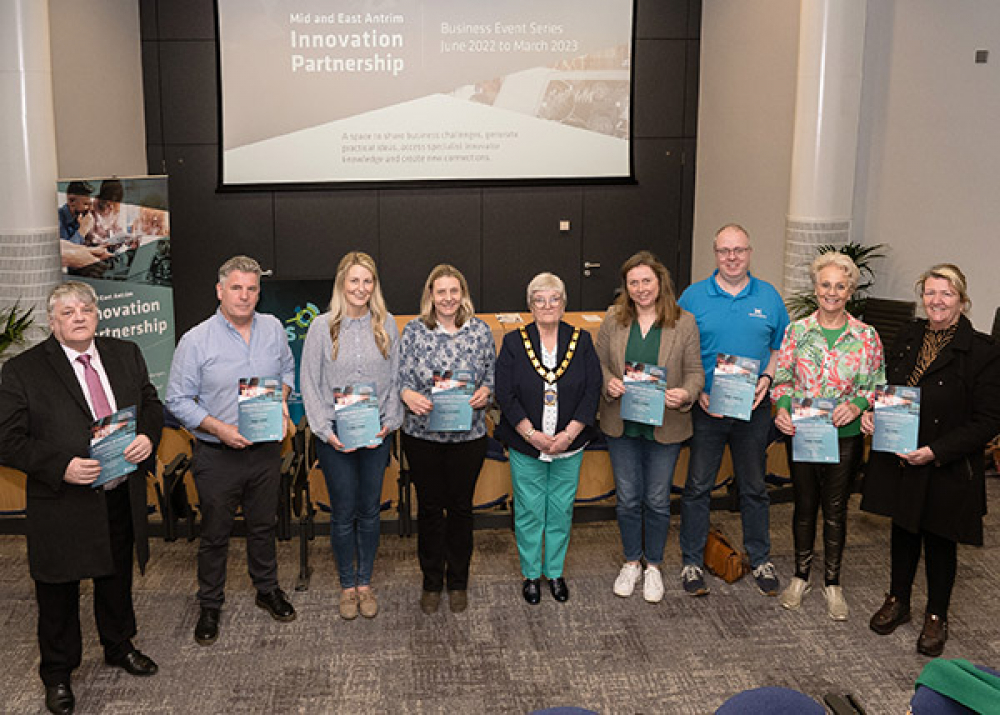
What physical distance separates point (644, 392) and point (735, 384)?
40 cm

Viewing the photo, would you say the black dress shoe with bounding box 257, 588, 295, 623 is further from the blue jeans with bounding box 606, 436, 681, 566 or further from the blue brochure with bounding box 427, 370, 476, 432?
the blue jeans with bounding box 606, 436, 681, 566

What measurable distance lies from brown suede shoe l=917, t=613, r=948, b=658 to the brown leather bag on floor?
89 centimetres

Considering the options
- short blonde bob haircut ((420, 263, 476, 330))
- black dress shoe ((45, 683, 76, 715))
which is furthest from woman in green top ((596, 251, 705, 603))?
black dress shoe ((45, 683, 76, 715))

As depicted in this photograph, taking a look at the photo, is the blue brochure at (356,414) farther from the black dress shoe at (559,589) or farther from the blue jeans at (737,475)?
the blue jeans at (737,475)

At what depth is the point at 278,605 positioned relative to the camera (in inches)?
172

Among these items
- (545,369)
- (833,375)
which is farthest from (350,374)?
(833,375)

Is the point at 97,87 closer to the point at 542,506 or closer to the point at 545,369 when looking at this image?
the point at 545,369

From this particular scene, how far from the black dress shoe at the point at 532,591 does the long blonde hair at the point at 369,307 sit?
1301mm

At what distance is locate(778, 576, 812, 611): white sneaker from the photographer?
448 centimetres

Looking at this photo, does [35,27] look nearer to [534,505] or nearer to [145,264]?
[145,264]

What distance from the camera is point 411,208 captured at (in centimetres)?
902

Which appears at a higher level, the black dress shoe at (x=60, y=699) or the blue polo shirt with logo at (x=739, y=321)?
the blue polo shirt with logo at (x=739, y=321)

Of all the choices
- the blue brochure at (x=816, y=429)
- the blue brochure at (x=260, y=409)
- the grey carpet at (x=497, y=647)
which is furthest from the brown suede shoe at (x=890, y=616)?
the blue brochure at (x=260, y=409)

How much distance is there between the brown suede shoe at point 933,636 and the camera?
4039mm
